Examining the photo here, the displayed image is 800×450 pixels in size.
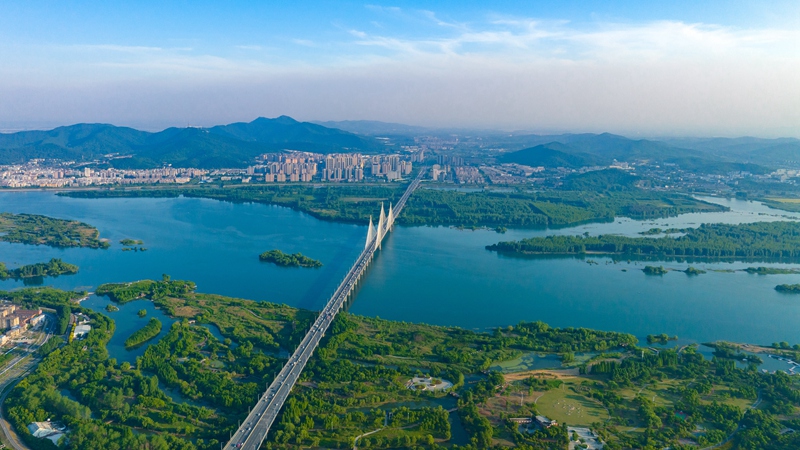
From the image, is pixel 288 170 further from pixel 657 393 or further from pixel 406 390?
pixel 657 393

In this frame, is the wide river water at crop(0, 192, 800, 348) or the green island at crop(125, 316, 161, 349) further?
the wide river water at crop(0, 192, 800, 348)

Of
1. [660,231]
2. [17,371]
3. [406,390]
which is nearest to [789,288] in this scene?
[660,231]

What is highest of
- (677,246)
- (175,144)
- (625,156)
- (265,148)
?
(175,144)

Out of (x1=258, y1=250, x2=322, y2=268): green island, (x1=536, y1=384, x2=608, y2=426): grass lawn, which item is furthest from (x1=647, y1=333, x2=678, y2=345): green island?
(x1=258, y1=250, x2=322, y2=268): green island

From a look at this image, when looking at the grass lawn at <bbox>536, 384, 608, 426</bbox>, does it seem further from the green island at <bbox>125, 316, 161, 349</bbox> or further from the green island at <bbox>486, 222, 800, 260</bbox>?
the green island at <bbox>486, 222, 800, 260</bbox>

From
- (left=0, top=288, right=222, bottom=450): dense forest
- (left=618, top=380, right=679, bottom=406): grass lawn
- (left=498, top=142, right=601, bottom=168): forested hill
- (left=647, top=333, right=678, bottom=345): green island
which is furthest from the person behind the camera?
(left=498, top=142, right=601, bottom=168): forested hill

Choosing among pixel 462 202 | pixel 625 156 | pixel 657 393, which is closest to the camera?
pixel 657 393
